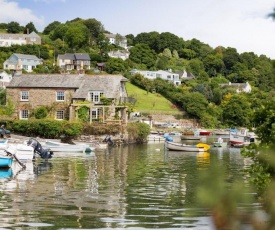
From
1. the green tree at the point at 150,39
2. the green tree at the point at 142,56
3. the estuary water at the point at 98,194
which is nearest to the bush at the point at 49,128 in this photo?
the estuary water at the point at 98,194

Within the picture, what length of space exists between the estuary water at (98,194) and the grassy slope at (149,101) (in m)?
67.2

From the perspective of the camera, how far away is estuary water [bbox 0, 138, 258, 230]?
51.0ft

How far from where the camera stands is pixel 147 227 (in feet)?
49.3

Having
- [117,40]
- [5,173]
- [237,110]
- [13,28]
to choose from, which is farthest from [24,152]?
[13,28]

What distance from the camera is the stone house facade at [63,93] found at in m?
57.8

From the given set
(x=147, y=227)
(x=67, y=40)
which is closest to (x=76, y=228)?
(x=147, y=227)

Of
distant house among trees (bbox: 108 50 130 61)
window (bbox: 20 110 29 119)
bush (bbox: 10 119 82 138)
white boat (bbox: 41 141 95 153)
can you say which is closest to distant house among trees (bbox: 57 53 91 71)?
distant house among trees (bbox: 108 50 130 61)

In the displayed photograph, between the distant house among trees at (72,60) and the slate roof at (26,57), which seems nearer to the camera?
the slate roof at (26,57)

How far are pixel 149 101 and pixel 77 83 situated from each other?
1939 inches

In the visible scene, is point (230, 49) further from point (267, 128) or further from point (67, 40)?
point (267, 128)

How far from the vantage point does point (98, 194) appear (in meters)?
21.2

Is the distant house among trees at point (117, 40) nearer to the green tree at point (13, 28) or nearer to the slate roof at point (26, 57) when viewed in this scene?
the green tree at point (13, 28)

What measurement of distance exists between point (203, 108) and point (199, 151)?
55.9 meters

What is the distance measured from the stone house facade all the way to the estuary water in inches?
831
